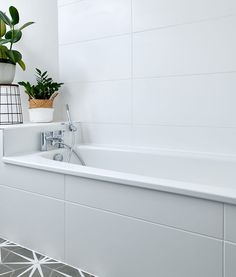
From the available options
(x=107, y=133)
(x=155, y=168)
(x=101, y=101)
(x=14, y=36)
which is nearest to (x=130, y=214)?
(x=155, y=168)

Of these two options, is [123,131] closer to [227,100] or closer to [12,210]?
[227,100]

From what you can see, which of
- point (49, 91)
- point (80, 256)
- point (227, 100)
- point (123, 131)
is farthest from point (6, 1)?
point (80, 256)

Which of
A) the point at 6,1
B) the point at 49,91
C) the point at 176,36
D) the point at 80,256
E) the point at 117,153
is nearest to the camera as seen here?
the point at 80,256

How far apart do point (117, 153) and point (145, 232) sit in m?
0.94

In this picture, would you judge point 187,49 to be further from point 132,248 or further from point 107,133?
point 132,248

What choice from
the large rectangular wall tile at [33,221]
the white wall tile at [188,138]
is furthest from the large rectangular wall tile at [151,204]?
the white wall tile at [188,138]

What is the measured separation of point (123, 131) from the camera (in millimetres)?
2254

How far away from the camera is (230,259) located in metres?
1.09

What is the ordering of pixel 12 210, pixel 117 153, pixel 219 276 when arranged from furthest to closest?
pixel 117 153 → pixel 12 210 → pixel 219 276

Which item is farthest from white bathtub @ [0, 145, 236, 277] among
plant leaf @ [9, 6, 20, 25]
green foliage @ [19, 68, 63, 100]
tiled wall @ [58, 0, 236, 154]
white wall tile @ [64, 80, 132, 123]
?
plant leaf @ [9, 6, 20, 25]

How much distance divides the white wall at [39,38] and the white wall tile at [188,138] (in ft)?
3.10

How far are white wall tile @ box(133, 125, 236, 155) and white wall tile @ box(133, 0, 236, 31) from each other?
2.21ft

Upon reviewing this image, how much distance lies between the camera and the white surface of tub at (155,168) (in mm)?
1207

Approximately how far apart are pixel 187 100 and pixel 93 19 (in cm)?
97
